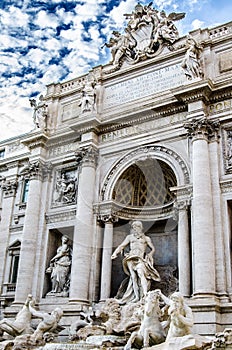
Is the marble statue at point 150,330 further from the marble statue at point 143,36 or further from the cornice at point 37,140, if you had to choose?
the marble statue at point 143,36

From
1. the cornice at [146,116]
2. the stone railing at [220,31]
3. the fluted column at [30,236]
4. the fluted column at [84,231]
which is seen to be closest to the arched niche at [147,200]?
the fluted column at [84,231]

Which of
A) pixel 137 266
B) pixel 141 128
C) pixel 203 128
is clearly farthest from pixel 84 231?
pixel 203 128

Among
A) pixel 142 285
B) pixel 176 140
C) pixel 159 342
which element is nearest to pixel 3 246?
pixel 142 285

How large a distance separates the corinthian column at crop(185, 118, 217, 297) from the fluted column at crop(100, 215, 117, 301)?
4.00m

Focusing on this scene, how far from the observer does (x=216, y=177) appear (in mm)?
17531

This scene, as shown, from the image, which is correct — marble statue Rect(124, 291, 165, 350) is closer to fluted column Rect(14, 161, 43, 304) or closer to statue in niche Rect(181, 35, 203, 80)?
fluted column Rect(14, 161, 43, 304)

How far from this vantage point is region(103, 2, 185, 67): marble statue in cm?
2153

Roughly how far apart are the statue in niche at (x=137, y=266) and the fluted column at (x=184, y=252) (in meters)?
1.54

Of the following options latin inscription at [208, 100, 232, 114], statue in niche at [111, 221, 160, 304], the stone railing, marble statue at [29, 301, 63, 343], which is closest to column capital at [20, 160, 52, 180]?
statue in niche at [111, 221, 160, 304]

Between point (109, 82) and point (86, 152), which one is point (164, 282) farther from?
point (109, 82)

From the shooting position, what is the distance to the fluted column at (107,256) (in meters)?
Result: 18.5

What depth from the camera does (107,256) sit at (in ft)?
62.5

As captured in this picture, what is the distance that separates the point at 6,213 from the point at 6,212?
0.06 metres

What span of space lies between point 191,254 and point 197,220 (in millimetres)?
1396
